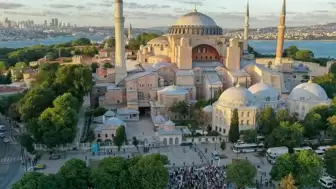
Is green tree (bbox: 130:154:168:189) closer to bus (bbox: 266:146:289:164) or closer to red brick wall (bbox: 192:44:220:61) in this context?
bus (bbox: 266:146:289:164)

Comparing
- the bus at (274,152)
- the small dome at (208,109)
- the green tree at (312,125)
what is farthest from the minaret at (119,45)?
the green tree at (312,125)

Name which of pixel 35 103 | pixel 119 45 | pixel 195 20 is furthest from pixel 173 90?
pixel 195 20

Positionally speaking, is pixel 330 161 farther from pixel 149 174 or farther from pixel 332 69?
pixel 332 69

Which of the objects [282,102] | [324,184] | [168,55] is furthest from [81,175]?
[168,55]

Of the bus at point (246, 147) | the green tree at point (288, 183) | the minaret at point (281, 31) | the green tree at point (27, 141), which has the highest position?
the minaret at point (281, 31)

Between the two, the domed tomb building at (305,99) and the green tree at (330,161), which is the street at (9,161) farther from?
the domed tomb building at (305,99)

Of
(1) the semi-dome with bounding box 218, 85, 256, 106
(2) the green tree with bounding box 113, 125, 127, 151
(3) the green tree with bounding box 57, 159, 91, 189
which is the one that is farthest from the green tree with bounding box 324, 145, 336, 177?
(2) the green tree with bounding box 113, 125, 127, 151
